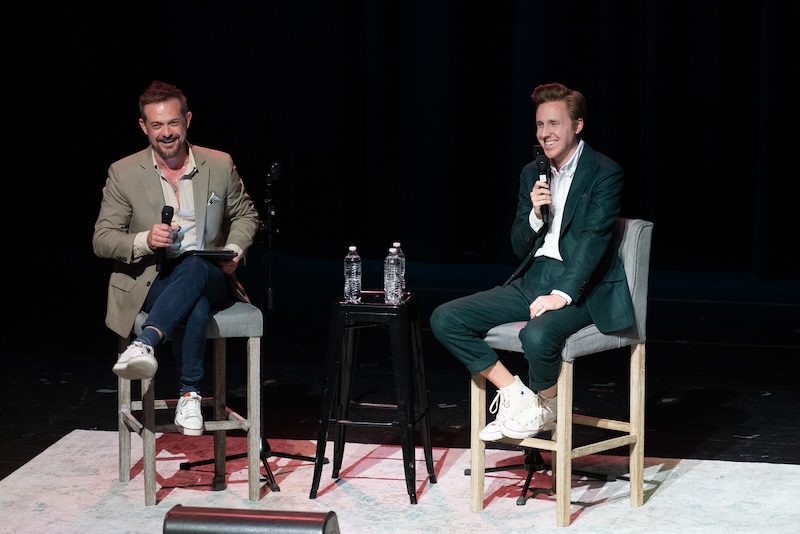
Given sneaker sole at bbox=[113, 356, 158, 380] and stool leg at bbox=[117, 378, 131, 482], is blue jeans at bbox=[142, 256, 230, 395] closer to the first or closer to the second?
sneaker sole at bbox=[113, 356, 158, 380]

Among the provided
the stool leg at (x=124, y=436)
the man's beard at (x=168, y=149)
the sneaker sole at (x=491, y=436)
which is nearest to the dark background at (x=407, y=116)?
the stool leg at (x=124, y=436)

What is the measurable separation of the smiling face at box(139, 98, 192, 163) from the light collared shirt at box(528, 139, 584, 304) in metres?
1.25

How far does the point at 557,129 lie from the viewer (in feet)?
12.6

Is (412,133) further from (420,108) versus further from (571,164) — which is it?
(571,164)

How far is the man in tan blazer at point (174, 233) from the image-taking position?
3764 millimetres

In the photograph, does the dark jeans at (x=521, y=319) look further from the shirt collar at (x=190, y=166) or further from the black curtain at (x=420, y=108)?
the black curtain at (x=420, y=108)

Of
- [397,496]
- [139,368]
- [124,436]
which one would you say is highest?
[139,368]

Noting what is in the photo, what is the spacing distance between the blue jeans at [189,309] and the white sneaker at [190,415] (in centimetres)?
3

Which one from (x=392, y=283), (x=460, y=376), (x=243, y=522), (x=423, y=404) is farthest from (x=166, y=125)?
(x=460, y=376)

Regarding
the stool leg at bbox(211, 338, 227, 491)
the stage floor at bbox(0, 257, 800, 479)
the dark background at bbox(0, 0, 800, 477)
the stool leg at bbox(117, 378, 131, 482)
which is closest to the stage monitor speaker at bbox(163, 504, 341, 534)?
Answer: the stool leg at bbox(211, 338, 227, 491)

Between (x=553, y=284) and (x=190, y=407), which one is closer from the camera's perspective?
(x=190, y=407)

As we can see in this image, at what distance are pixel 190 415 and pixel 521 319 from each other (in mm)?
1143

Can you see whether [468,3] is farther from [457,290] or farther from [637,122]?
[457,290]

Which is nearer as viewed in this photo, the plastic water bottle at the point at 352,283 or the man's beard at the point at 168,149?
the plastic water bottle at the point at 352,283
